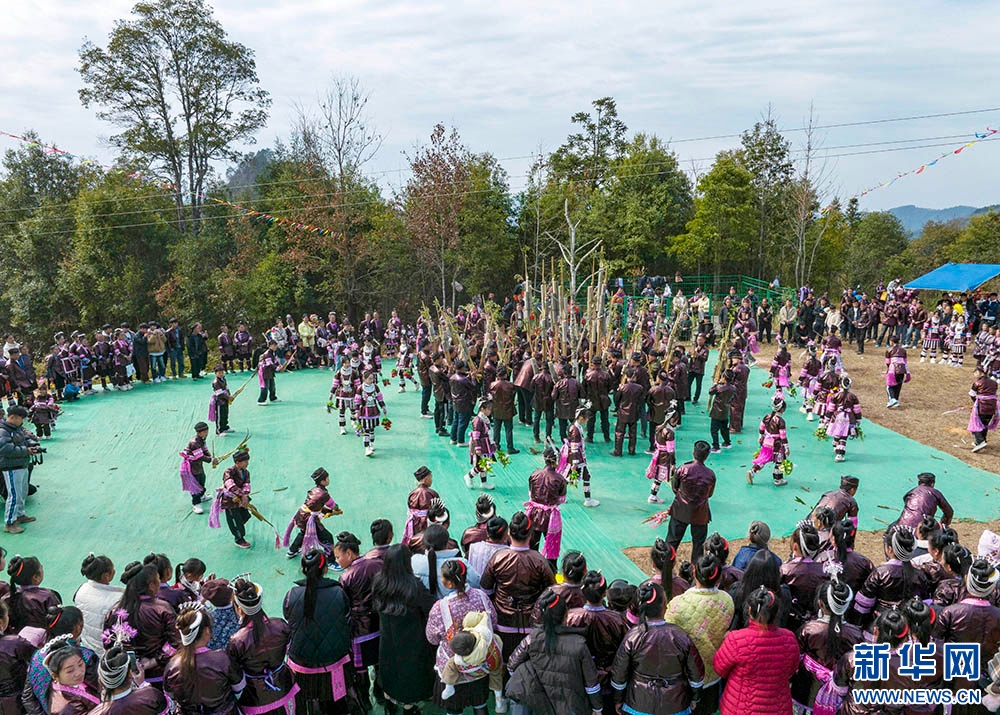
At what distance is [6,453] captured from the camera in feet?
27.9

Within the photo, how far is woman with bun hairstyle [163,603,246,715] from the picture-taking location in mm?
3873

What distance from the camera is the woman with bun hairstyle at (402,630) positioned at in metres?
4.65

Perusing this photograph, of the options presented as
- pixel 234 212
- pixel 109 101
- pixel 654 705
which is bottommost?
pixel 654 705

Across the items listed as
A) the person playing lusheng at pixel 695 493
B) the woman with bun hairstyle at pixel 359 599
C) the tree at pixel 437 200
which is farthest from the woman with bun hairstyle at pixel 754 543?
the tree at pixel 437 200

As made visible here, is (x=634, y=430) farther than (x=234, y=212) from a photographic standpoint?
No

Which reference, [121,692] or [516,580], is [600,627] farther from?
[121,692]

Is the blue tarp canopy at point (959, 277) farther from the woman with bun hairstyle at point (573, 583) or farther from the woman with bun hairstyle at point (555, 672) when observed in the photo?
the woman with bun hairstyle at point (555, 672)

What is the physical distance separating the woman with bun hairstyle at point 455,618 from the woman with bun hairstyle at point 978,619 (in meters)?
3.00

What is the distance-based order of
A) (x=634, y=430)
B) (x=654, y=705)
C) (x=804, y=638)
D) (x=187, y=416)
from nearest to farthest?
(x=654, y=705)
(x=804, y=638)
(x=634, y=430)
(x=187, y=416)

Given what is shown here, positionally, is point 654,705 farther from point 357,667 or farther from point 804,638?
point 357,667

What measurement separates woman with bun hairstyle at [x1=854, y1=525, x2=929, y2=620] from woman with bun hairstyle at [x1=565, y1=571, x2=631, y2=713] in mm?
1982

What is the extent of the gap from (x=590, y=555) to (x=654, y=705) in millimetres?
3776

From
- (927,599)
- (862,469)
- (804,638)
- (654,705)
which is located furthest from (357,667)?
(862,469)

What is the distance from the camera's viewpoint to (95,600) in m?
4.89
